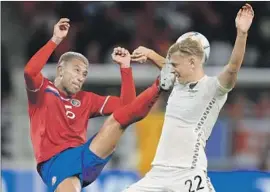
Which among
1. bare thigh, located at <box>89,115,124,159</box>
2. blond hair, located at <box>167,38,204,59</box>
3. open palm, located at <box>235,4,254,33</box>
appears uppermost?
open palm, located at <box>235,4,254,33</box>

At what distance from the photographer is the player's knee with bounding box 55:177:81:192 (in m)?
8.06

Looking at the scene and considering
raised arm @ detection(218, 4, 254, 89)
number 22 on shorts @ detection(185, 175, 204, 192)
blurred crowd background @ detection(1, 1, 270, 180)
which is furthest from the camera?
blurred crowd background @ detection(1, 1, 270, 180)

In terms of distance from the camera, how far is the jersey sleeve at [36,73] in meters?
8.25

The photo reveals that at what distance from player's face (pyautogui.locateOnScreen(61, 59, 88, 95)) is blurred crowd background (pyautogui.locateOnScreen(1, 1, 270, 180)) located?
5.33 m

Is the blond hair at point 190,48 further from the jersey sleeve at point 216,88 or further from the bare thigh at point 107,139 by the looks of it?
the bare thigh at point 107,139

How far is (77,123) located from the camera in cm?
842

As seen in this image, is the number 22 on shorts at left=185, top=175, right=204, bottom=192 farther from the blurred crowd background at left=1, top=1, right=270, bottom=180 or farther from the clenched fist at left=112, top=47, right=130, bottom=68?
the blurred crowd background at left=1, top=1, right=270, bottom=180

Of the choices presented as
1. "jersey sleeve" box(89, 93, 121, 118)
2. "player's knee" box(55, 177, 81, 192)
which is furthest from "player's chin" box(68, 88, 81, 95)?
"player's knee" box(55, 177, 81, 192)

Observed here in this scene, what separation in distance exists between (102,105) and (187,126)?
1108 millimetres

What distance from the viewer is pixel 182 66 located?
772 centimetres

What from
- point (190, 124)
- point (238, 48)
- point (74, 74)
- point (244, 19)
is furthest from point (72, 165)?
point (244, 19)

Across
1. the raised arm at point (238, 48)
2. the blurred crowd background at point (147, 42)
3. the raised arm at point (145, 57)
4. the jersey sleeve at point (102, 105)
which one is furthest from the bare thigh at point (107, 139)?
the blurred crowd background at point (147, 42)

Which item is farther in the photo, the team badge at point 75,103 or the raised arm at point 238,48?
the team badge at point 75,103

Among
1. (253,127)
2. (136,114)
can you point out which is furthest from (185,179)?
(253,127)
